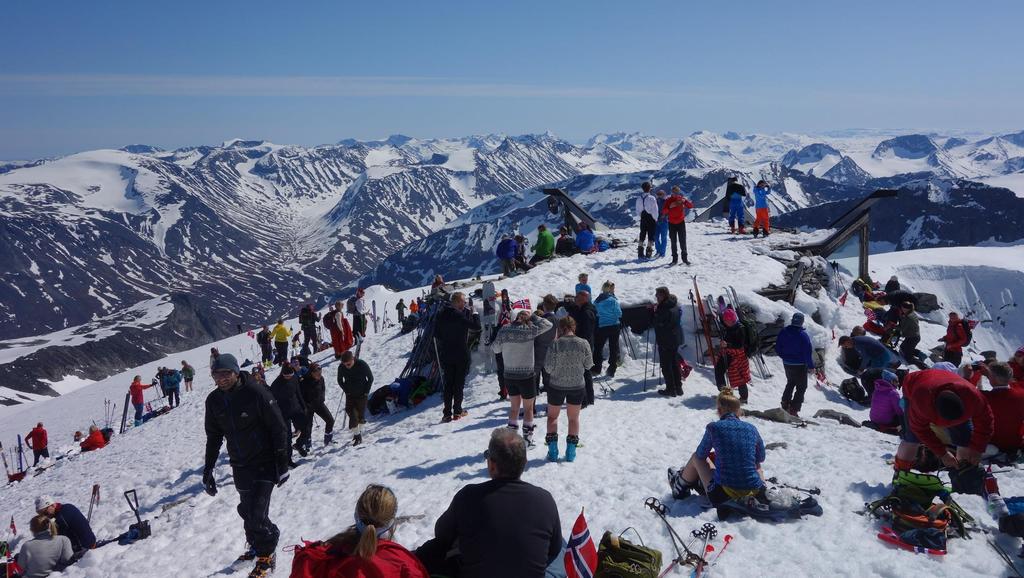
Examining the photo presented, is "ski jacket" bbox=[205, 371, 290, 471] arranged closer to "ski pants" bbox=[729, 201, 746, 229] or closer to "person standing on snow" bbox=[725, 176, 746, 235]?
"person standing on snow" bbox=[725, 176, 746, 235]

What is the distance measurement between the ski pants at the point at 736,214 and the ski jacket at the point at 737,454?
19445 millimetres

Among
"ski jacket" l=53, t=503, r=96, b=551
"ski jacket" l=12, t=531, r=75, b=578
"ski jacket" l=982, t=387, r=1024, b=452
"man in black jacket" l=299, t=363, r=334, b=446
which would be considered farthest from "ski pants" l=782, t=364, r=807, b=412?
"ski jacket" l=12, t=531, r=75, b=578

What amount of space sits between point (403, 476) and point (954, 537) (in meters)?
7.18

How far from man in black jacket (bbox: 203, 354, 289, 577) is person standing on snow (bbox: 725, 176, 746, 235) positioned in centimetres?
2002

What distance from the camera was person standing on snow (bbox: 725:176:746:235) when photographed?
23188 millimetres

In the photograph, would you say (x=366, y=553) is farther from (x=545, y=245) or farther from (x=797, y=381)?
(x=545, y=245)

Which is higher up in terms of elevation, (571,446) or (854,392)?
(571,446)

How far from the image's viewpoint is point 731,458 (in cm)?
678

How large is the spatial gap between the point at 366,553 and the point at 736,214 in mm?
24102

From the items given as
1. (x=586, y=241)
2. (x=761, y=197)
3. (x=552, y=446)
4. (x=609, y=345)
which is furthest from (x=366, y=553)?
(x=761, y=197)

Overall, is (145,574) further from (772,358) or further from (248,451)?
(772,358)

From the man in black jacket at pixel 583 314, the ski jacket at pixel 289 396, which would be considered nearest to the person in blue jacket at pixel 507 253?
the man in black jacket at pixel 583 314

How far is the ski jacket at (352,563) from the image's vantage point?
12.1 feet

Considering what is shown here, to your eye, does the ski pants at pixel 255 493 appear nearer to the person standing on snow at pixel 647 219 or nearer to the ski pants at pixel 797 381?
the ski pants at pixel 797 381
